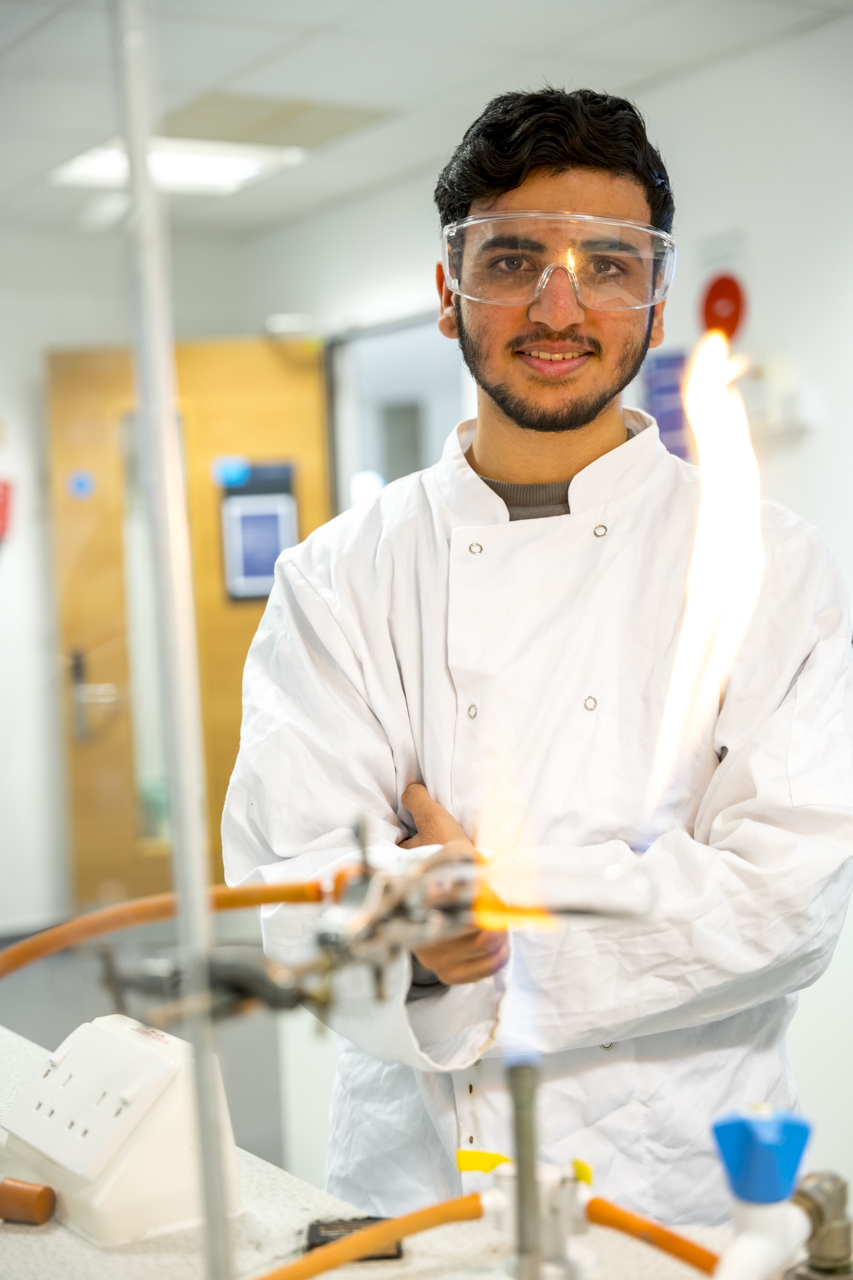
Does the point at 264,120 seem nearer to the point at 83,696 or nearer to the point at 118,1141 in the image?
the point at 83,696

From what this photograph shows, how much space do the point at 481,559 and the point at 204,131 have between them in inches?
119

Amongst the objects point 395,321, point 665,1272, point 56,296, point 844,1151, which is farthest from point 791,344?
point 665,1272

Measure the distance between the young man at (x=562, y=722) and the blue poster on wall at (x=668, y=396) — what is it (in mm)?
2202

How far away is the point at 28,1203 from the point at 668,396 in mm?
2973

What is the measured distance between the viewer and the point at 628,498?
1335mm

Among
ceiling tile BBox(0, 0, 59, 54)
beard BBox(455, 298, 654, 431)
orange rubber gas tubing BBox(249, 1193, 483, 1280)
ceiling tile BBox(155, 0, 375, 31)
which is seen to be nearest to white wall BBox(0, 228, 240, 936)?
ceiling tile BBox(0, 0, 59, 54)

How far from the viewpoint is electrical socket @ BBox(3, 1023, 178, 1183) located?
100 cm

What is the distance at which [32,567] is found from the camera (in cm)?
456

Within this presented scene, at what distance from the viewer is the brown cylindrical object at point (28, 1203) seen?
1.01 m

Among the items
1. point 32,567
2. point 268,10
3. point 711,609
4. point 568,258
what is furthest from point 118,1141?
point 32,567

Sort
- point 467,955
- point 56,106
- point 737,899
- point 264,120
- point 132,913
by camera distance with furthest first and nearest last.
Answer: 1. point 264,120
2. point 56,106
3. point 737,899
4. point 467,955
5. point 132,913

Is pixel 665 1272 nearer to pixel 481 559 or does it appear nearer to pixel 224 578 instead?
pixel 481 559

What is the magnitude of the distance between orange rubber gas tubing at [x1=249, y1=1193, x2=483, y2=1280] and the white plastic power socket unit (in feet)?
0.50

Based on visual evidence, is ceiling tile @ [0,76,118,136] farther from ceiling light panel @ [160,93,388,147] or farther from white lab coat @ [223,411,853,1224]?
white lab coat @ [223,411,853,1224]
